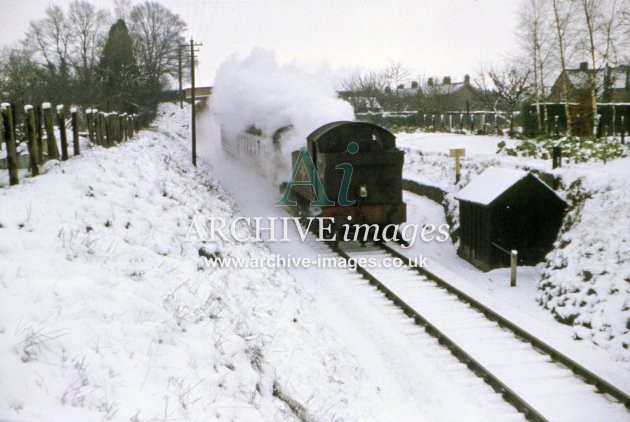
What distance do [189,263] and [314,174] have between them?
251 inches

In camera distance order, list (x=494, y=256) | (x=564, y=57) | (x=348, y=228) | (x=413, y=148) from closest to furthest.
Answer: (x=494, y=256) → (x=348, y=228) → (x=413, y=148) → (x=564, y=57)

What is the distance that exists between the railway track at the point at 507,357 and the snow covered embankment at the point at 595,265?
1.06 meters

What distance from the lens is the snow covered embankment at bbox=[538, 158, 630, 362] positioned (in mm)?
7664

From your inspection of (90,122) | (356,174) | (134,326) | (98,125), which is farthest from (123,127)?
(134,326)

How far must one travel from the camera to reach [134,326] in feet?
15.8

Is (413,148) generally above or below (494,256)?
above

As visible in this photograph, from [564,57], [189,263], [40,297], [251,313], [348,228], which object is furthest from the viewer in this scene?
[564,57]

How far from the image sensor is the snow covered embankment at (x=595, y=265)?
7.66 meters

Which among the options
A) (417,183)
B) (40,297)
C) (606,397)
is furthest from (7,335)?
(417,183)

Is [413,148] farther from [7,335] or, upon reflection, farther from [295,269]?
[7,335]

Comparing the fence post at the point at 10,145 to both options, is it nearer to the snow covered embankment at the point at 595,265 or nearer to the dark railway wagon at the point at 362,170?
the dark railway wagon at the point at 362,170

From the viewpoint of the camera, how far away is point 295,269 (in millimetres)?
11555

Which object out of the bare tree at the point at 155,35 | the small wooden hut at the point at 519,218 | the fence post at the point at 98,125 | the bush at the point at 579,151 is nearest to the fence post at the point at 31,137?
the fence post at the point at 98,125

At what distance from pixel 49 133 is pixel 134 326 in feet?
26.4
